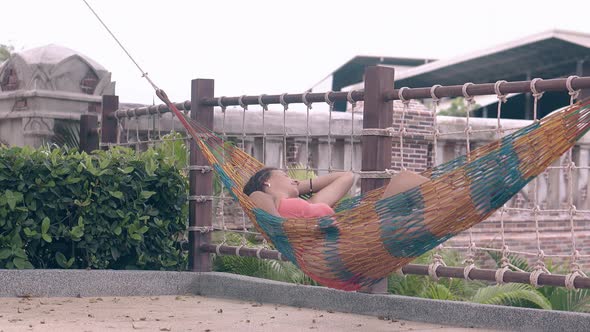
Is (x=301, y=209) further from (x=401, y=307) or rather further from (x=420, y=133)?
(x=420, y=133)

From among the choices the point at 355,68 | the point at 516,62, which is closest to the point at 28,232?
the point at 516,62

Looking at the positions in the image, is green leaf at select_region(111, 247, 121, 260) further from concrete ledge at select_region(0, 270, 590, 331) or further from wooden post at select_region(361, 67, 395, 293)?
wooden post at select_region(361, 67, 395, 293)

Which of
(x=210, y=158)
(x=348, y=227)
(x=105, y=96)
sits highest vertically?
(x=105, y=96)

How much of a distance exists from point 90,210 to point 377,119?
2.19 metres

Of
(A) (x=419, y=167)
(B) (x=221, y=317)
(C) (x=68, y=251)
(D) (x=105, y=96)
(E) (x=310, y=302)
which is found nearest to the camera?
(B) (x=221, y=317)

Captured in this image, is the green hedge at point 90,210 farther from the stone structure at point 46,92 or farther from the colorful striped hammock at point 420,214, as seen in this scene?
the colorful striped hammock at point 420,214

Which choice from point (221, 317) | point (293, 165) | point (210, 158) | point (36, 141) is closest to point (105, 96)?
point (36, 141)

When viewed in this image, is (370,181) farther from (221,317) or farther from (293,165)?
(293,165)

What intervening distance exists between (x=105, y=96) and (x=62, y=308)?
2822 millimetres

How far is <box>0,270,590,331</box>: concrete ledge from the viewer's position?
5.04 meters

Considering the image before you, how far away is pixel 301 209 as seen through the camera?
544cm

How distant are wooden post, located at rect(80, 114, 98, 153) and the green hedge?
1.35 m

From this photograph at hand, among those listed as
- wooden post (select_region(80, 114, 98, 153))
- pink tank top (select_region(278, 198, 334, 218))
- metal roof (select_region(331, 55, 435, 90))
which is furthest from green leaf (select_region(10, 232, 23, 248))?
metal roof (select_region(331, 55, 435, 90))

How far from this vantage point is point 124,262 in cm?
704
